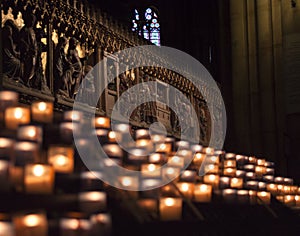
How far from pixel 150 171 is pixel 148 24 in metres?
23.6

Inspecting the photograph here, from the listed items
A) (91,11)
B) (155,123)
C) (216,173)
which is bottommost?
(216,173)

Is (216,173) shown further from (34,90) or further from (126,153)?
(34,90)

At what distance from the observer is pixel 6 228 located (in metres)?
2.65

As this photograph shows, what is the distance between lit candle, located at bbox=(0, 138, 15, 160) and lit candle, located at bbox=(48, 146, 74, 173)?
30cm

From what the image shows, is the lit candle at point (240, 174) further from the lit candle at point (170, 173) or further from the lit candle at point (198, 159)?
the lit candle at point (170, 173)

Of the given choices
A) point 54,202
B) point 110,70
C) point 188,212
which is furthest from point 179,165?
point 110,70

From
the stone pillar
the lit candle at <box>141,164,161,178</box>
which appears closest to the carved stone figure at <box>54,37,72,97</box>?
the lit candle at <box>141,164,161,178</box>

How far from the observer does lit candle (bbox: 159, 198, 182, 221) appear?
164 inches

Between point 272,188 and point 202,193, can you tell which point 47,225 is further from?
point 272,188

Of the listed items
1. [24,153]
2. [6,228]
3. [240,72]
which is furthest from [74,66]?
[240,72]

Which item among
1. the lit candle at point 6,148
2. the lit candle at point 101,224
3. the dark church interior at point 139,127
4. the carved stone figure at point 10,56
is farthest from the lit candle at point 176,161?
the carved stone figure at point 10,56

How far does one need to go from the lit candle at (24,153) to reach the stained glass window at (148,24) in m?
24.1

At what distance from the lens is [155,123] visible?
9414mm

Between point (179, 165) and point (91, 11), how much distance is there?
11.4 ft
